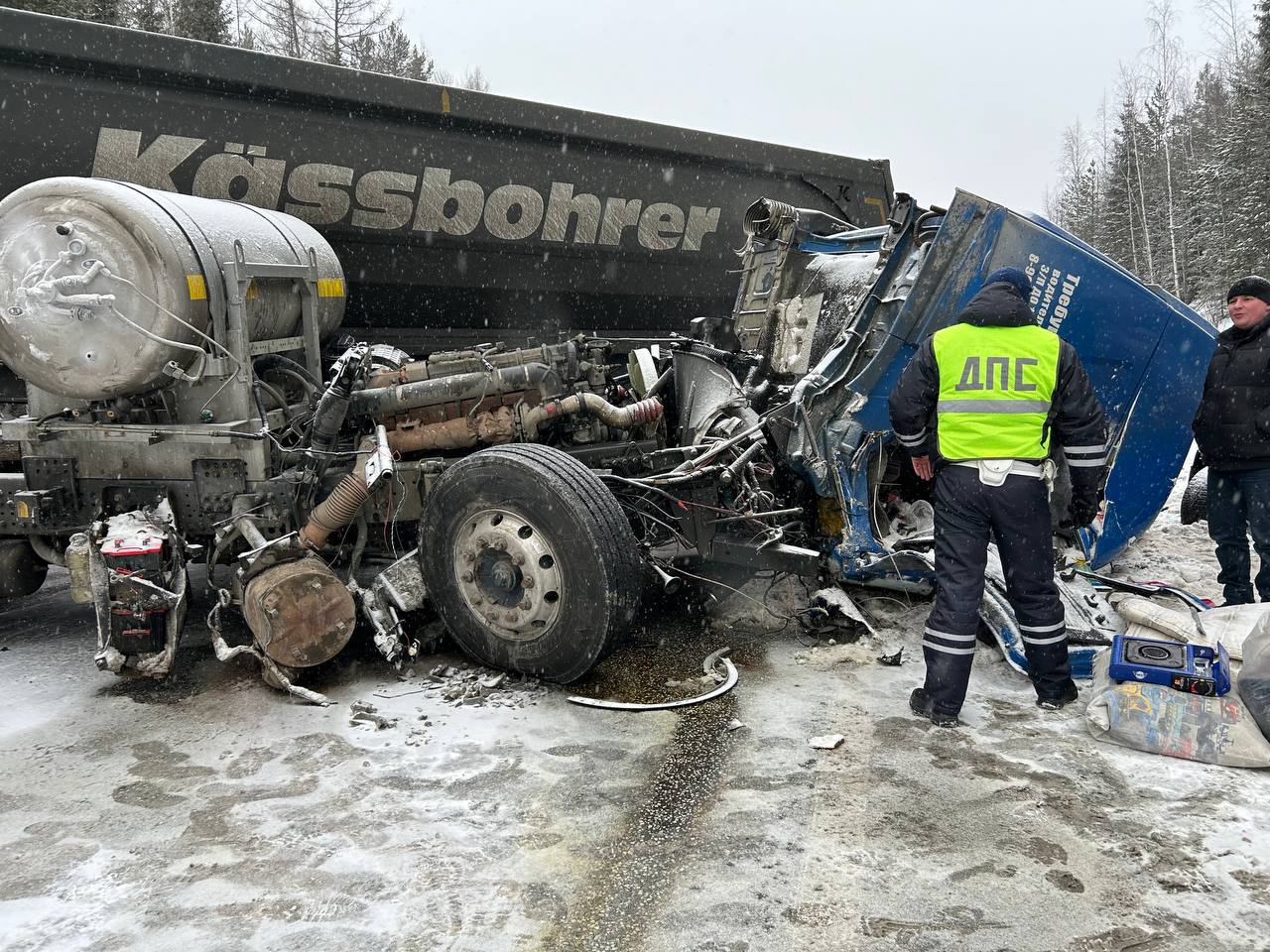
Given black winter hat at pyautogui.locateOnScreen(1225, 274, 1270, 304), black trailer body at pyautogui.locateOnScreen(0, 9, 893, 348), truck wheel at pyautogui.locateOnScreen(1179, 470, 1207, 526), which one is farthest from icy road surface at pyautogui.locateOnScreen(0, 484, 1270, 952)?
black trailer body at pyautogui.locateOnScreen(0, 9, 893, 348)

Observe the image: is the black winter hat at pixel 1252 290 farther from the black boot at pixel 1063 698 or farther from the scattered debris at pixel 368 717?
the scattered debris at pixel 368 717

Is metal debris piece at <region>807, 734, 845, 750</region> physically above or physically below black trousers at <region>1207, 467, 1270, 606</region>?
below

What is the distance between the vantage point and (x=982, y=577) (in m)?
3.30

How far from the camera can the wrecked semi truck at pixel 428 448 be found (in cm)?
364

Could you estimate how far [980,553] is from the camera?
3.33m

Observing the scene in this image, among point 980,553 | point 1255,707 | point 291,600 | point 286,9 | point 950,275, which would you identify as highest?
point 286,9

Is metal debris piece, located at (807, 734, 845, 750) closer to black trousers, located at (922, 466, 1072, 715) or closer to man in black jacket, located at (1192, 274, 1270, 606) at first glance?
black trousers, located at (922, 466, 1072, 715)

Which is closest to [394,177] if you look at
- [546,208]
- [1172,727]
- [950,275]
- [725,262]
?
[546,208]

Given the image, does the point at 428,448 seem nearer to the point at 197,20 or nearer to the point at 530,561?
the point at 530,561

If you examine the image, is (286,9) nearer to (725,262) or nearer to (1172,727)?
(725,262)

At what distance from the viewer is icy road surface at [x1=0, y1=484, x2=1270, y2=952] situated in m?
2.19

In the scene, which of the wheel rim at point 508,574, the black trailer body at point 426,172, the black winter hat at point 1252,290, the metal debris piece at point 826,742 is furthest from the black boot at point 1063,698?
the black trailer body at point 426,172

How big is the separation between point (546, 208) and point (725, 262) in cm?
164

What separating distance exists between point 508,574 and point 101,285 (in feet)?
6.22
